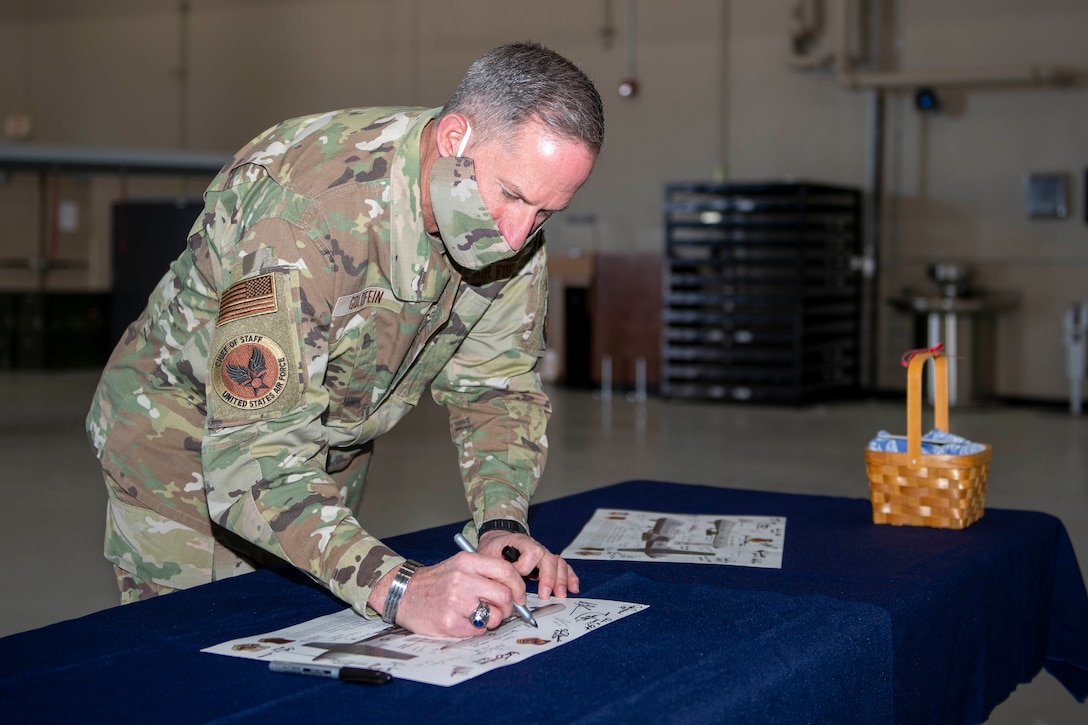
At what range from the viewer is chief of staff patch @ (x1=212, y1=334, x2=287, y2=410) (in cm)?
136

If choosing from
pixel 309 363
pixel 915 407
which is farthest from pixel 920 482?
pixel 309 363

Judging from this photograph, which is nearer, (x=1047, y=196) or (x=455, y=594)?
(x=455, y=594)

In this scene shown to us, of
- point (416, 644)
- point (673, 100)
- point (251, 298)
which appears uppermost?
point (673, 100)

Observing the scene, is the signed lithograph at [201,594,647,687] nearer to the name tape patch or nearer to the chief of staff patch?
the chief of staff patch

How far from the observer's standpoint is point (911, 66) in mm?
9258

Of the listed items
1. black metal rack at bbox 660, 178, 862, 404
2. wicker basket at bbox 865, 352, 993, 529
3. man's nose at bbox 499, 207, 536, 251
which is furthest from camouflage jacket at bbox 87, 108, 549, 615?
black metal rack at bbox 660, 178, 862, 404

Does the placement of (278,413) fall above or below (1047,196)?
below

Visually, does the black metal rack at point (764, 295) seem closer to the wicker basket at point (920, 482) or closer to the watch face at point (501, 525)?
the wicker basket at point (920, 482)

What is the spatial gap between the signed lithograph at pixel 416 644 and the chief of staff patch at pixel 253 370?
10.8 inches

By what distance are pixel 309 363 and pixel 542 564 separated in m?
0.40

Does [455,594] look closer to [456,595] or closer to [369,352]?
[456,595]

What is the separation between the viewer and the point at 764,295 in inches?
352

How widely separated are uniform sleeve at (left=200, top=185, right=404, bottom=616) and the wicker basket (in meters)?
1.01

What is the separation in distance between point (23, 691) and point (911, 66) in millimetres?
9216
